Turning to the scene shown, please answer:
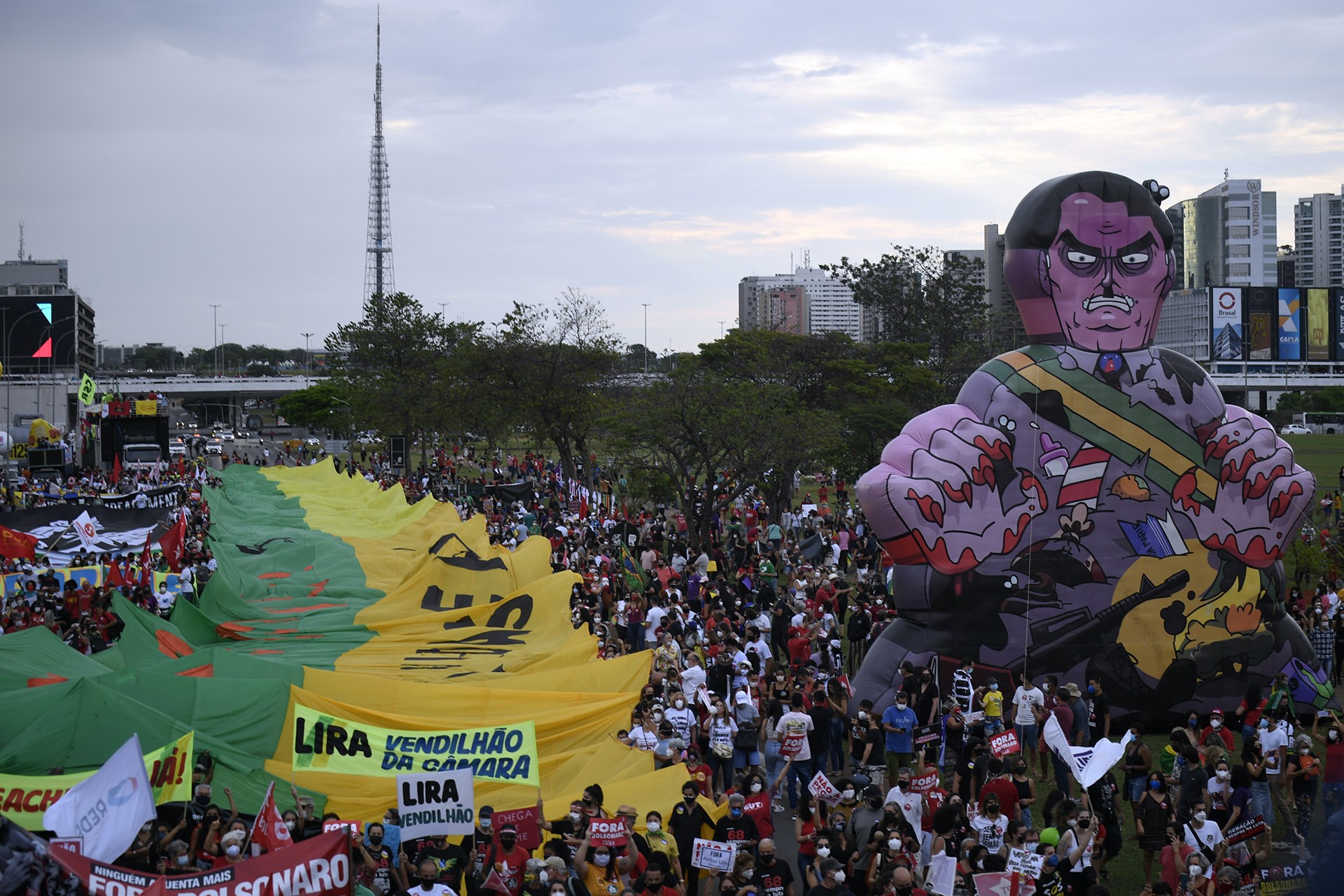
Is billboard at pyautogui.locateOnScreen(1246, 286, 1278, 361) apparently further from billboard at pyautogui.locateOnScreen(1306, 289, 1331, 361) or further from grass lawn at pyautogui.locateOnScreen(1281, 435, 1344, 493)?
grass lawn at pyautogui.locateOnScreen(1281, 435, 1344, 493)

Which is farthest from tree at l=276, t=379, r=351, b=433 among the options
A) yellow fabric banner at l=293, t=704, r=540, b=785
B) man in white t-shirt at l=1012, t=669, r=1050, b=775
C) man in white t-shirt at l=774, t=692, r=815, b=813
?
yellow fabric banner at l=293, t=704, r=540, b=785

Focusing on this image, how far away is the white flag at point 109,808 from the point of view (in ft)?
Result: 29.5

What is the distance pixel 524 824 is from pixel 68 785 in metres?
3.54

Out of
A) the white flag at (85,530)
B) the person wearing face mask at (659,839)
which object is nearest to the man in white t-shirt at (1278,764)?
the person wearing face mask at (659,839)

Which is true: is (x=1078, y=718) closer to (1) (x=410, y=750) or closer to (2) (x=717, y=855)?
(2) (x=717, y=855)

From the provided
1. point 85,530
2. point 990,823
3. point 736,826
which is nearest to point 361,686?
point 736,826

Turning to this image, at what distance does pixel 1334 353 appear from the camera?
283ft

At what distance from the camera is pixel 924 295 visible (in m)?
70.4

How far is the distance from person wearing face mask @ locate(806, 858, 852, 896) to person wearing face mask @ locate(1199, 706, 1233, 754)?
559 centimetres

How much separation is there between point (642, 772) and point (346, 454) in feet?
232

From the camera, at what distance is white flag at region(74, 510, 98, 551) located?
23250mm

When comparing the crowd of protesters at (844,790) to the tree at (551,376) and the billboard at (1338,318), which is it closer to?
the tree at (551,376)

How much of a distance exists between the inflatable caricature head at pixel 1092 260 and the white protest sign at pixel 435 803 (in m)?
10.3

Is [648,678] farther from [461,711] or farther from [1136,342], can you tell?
[1136,342]
